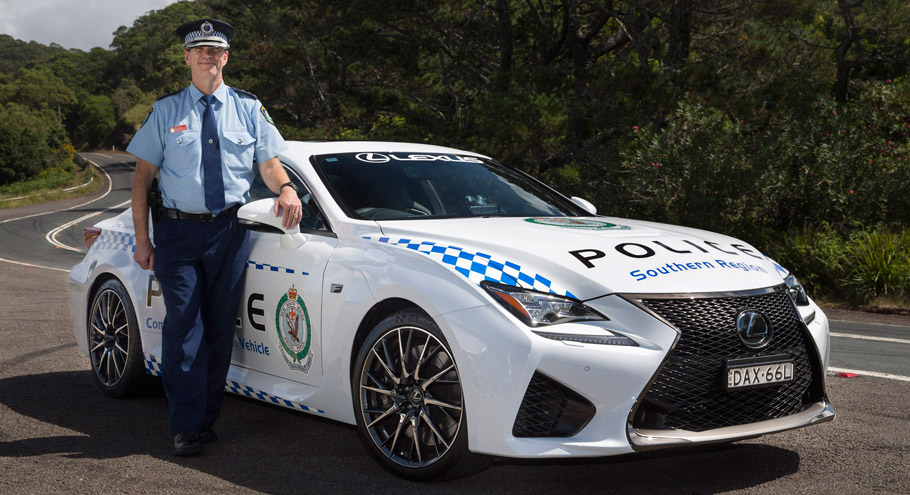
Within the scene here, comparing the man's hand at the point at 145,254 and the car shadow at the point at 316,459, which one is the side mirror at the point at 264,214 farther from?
the car shadow at the point at 316,459

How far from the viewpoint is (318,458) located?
4.65m

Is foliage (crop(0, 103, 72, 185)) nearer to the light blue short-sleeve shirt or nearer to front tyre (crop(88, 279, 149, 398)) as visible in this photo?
front tyre (crop(88, 279, 149, 398))

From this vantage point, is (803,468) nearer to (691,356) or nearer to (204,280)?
(691,356)

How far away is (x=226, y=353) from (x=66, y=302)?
763cm

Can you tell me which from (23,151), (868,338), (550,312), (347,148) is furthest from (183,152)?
(23,151)

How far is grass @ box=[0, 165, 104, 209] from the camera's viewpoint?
62750 mm

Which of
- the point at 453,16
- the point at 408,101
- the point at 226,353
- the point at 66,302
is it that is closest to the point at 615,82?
the point at 453,16

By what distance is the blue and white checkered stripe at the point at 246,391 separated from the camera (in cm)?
472

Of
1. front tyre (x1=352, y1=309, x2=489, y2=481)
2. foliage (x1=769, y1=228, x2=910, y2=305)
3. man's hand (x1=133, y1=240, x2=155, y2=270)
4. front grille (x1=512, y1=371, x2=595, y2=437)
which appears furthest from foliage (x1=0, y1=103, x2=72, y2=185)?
front grille (x1=512, y1=371, x2=595, y2=437)

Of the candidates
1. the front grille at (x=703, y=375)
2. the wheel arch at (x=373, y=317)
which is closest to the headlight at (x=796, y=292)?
the front grille at (x=703, y=375)

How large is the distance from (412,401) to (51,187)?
8337cm

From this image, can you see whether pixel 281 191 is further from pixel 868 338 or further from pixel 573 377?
pixel 868 338

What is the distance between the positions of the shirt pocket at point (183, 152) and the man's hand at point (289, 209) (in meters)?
0.47

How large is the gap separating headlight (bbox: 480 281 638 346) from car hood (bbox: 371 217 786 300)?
0.13 ft
